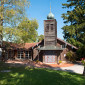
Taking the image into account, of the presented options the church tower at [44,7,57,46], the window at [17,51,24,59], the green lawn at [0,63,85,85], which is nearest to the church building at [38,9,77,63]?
the church tower at [44,7,57,46]

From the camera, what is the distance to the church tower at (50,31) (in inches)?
892

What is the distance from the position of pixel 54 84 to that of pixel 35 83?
1353 mm

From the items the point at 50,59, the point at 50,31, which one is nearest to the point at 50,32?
the point at 50,31

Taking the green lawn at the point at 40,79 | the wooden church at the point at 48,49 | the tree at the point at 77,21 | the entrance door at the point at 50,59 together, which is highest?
the tree at the point at 77,21

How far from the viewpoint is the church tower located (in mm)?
22656

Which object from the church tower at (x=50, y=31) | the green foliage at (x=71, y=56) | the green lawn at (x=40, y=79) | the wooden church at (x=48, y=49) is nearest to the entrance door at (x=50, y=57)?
the wooden church at (x=48, y=49)

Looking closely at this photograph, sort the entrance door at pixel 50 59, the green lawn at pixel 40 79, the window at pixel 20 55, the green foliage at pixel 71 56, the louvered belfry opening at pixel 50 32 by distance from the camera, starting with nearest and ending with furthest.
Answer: the green lawn at pixel 40 79 → the green foliage at pixel 71 56 → the entrance door at pixel 50 59 → the louvered belfry opening at pixel 50 32 → the window at pixel 20 55

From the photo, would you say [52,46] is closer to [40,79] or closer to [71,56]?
[71,56]

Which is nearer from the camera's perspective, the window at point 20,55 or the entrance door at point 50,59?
the entrance door at point 50,59

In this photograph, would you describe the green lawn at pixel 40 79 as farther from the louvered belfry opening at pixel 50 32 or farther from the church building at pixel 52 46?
the louvered belfry opening at pixel 50 32

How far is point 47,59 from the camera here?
21.3 m

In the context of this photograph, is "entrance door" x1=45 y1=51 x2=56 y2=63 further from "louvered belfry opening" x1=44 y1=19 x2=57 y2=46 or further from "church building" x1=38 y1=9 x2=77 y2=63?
"louvered belfry opening" x1=44 y1=19 x2=57 y2=46

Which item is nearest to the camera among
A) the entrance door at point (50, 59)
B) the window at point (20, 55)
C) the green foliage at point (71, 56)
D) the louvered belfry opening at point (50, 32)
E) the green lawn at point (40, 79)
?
the green lawn at point (40, 79)

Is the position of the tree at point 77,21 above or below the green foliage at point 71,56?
above
